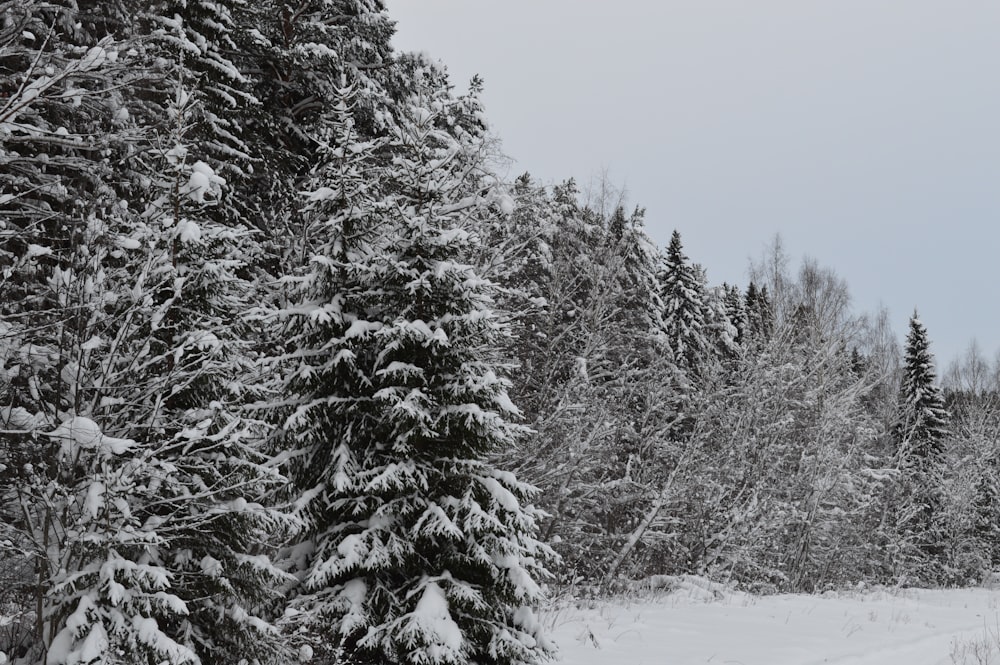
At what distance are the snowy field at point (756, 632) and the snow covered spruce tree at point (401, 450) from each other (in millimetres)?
2553

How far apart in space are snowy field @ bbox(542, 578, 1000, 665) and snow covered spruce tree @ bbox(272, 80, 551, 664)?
2553 mm

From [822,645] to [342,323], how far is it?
28.2ft

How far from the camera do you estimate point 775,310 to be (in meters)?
24.7

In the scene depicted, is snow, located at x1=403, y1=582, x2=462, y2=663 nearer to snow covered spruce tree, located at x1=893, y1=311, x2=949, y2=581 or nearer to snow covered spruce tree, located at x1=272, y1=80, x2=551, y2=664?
snow covered spruce tree, located at x1=272, y1=80, x2=551, y2=664

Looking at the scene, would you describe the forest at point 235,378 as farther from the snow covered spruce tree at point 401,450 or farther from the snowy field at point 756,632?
the snowy field at point 756,632

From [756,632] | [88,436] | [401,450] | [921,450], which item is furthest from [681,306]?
[88,436]

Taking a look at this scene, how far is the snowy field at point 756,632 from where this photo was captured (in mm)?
9312

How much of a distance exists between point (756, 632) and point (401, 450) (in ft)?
25.5

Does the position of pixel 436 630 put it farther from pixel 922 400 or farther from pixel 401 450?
pixel 922 400

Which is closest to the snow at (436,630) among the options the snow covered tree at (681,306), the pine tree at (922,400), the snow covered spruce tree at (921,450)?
the snow covered tree at (681,306)

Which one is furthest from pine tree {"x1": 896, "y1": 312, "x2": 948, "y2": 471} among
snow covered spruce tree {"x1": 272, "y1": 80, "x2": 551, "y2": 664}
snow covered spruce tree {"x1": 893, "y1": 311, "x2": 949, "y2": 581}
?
snow covered spruce tree {"x1": 272, "y1": 80, "x2": 551, "y2": 664}

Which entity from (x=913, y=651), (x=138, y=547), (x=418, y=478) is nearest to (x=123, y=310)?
(x=138, y=547)

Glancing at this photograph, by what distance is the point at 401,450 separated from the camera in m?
7.07

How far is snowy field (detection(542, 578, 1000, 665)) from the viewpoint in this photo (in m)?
9.31
